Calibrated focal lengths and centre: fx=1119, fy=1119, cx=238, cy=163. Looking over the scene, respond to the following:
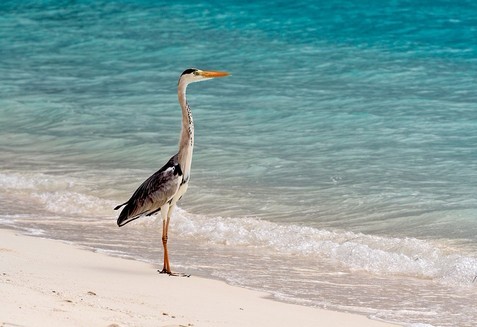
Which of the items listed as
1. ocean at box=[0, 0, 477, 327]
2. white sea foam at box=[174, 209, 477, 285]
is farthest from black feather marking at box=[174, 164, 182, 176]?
white sea foam at box=[174, 209, 477, 285]

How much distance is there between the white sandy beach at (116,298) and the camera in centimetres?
591

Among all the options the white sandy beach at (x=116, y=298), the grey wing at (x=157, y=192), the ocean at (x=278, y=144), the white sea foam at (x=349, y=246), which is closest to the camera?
the white sandy beach at (x=116, y=298)

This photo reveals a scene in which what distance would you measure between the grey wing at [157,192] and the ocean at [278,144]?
0.48 m

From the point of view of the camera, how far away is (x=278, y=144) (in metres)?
13.0

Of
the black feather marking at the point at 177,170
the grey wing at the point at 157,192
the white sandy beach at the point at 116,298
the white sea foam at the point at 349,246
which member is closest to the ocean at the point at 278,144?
the white sea foam at the point at 349,246

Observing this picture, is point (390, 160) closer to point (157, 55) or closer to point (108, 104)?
point (108, 104)

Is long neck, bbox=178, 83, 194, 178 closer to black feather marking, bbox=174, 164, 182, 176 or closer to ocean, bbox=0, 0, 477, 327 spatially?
black feather marking, bbox=174, 164, 182, 176

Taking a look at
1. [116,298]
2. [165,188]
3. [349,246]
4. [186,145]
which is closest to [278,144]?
[349,246]

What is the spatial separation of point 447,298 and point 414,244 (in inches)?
49.6

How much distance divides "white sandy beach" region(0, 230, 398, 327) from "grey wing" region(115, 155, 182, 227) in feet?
1.29

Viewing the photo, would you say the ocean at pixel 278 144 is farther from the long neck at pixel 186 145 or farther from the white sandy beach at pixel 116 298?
the long neck at pixel 186 145

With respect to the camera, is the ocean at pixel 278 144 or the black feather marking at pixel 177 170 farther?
the ocean at pixel 278 144

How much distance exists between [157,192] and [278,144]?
201 inches

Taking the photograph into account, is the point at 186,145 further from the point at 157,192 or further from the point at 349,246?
the point at 349,246
